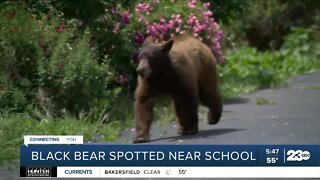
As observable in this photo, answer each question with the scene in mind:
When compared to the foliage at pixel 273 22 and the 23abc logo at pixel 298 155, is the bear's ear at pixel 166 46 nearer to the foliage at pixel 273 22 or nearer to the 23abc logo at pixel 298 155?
the 23abc logo at pixel 298 155

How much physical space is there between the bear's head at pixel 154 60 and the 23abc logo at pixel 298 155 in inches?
113

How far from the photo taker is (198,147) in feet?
22.8

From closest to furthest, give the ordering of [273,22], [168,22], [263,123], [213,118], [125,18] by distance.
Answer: [263,123] < [213,118] < [125,18] < [168,22] < [273,22]

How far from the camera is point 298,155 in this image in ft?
22.4

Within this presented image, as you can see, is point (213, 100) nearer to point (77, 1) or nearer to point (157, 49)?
point (157, 49)

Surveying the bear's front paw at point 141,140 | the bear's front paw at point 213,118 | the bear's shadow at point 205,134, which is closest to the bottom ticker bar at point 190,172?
the bear's front paw at point 141,140

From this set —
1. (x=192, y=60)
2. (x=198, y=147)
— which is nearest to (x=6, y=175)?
(x=198, y=147)

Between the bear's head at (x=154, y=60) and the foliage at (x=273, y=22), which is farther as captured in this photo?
the foliage at (x=273, y=22)

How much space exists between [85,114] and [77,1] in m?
2.01

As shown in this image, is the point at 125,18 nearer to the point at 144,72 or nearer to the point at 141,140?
the point at 144,72

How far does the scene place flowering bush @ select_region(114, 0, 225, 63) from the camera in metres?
12.6

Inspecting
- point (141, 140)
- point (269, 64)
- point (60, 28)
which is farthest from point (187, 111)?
point (269, 64)

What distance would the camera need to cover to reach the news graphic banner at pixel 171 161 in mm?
6746

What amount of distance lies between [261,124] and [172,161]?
394cm
